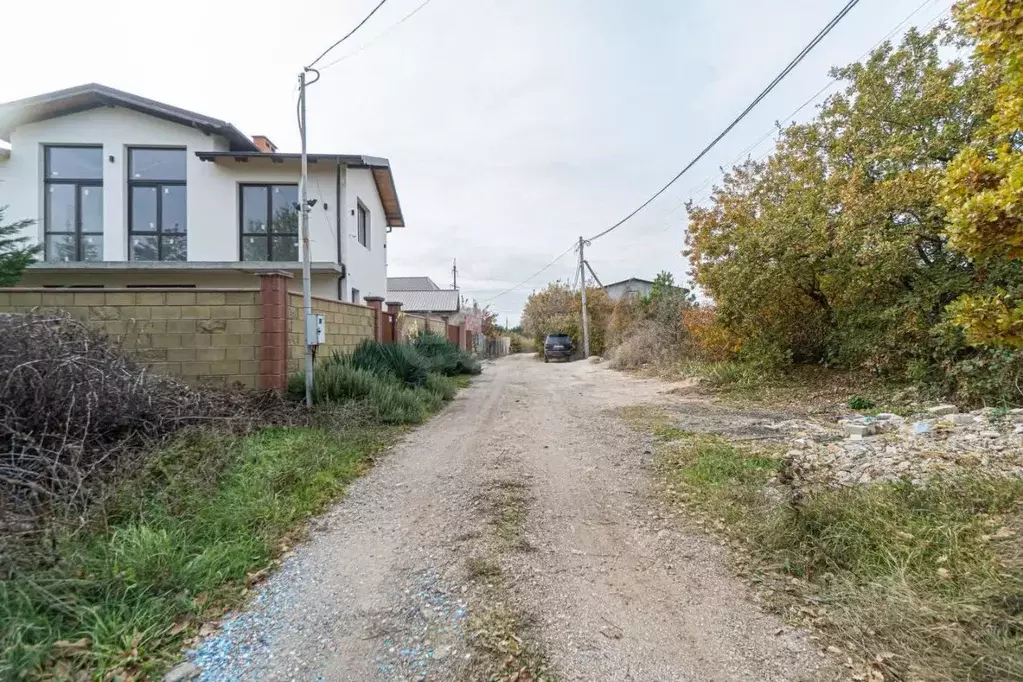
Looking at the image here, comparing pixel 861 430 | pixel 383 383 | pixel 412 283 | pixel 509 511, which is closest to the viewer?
pixel 509 511

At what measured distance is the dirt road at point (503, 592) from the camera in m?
2.09

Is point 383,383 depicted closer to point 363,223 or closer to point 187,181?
point 363,223

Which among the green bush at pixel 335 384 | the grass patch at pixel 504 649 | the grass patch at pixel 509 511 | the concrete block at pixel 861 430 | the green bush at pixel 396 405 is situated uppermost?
the green bush at pixel 335 384

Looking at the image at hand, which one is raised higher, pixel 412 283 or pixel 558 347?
pixel 412 283

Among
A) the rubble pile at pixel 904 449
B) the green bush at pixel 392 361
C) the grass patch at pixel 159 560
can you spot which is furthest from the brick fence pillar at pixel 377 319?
the rubble pile at pixel 904 449

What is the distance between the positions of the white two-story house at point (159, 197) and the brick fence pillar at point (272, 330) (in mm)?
5829

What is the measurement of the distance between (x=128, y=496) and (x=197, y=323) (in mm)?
3954

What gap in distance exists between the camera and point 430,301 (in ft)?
120

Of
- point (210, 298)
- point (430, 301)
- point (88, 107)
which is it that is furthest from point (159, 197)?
point (430, 301)

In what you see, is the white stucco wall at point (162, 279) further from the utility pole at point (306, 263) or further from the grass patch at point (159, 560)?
the grass patch at point (159, 560)

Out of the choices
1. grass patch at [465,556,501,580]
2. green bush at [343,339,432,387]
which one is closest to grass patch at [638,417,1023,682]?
grass patch at [465,556,501,580]

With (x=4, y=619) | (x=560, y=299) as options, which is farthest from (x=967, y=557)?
(x=560, y=299)

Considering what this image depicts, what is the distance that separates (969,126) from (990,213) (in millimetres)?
7296

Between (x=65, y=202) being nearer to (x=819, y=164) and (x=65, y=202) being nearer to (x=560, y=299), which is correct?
(x=819, y=164)
